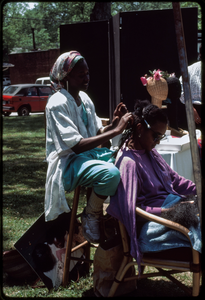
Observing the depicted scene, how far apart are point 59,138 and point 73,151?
0.45 feet

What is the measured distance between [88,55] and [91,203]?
5264 millimetres

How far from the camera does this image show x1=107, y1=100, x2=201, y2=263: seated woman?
2380 millimetres

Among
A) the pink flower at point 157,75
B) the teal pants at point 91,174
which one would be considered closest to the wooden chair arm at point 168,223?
the teal pants at point 91,174

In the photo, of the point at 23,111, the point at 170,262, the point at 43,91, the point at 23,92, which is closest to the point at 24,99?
the point at 23,92

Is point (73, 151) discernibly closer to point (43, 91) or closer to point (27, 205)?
point (27, 205)

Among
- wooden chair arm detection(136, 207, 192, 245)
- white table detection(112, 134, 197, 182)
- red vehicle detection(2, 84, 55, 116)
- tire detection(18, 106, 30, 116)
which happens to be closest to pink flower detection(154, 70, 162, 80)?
white table detection(112, 134, 197, 182)

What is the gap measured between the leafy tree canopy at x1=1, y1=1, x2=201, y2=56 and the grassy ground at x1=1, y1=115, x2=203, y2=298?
1368 inches

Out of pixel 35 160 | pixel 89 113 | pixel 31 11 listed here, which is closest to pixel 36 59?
pixel 35 160

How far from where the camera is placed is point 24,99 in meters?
17.5

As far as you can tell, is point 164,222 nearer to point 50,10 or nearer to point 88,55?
point 88,55

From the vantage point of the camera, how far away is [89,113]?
2951 mm

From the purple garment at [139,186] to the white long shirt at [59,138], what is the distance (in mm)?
380

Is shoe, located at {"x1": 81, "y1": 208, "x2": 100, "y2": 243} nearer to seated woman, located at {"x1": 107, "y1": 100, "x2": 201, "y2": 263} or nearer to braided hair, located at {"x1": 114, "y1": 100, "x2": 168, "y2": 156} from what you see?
seated woman, located at {"x1": 107, "y1": 100, "x2": 201, "y2": 263}

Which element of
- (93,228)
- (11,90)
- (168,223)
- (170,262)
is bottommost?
(170,262)
